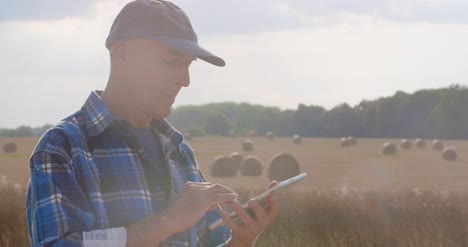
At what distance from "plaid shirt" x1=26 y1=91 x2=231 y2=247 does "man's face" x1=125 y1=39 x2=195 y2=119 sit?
153 mm

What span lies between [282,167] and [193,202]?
28.9 metres

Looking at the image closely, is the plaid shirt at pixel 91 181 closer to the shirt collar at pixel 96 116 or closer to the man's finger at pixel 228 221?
the shirt collar at pixel 96 116

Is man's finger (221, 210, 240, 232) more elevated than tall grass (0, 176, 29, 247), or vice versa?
man's finger (221, 210, 240, 232)

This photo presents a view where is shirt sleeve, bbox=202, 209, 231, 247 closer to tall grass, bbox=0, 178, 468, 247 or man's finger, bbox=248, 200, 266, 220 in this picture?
man's finger, bbox=248, 200, 266, 220

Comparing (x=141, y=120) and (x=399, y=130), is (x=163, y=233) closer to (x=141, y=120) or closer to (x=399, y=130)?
(x=141, y=120)

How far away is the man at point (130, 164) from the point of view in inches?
111

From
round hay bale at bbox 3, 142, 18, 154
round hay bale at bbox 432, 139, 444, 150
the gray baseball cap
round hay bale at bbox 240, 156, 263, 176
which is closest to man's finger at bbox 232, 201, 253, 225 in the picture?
the gray baseball cap

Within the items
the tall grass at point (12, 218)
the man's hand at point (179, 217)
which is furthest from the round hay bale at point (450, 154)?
the man's hand at point (179, 217)

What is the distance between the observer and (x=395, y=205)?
13.4m

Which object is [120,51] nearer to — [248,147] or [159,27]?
[159,27]

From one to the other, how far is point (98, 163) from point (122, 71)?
1.14 ft

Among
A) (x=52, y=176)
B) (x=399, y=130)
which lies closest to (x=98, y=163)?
(x=52, y=176)

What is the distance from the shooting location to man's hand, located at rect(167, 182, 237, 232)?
2.86 meters

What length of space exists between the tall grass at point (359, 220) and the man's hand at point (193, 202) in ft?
34.2
